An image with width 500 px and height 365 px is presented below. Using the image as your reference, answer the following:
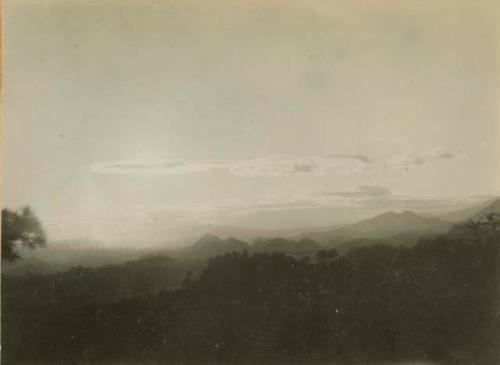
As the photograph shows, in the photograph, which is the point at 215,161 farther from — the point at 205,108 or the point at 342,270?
the point at 342,270

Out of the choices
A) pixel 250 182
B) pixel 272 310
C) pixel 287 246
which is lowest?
pixel 272 310

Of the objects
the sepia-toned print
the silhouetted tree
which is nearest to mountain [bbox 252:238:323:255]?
the sepia-toned print

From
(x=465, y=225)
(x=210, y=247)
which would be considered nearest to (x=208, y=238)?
(x=210, y=247)

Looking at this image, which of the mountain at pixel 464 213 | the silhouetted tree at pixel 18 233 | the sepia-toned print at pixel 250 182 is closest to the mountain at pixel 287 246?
the sepia-toned print at pixel 250 182

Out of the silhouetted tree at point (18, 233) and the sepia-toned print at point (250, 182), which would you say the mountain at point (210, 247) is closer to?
the sepia-toned print at point (250, 182)

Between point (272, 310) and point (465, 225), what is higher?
point (465, 225)

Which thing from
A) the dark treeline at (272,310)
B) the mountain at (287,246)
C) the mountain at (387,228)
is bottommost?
the dark treeline at (272,310)

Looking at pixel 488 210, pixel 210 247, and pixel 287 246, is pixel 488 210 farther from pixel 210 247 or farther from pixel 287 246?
pixel 210 247
